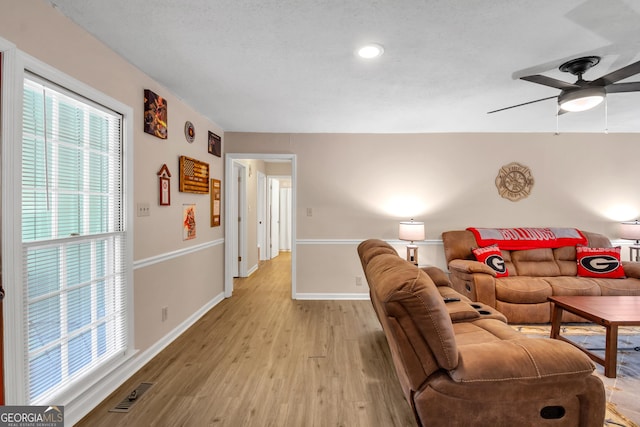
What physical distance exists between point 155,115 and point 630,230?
587 cm

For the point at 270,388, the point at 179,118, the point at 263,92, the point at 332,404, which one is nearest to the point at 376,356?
the point at 332,404

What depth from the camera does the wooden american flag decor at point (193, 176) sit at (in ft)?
10.1

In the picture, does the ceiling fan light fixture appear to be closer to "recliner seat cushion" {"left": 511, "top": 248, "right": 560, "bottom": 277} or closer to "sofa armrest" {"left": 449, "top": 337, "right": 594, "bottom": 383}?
"sofa armrest" {"left": 449, "top": 337, "right": 594, "bottom": 383}

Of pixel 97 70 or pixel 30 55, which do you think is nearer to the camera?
pixel 30 55

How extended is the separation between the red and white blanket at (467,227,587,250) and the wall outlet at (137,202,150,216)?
392cm

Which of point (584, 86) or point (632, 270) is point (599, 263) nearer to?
point (632, 270)

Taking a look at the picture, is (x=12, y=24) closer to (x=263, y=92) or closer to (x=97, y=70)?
(x=97, y=70)

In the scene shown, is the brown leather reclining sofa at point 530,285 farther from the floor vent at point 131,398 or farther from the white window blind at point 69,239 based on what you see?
the white window blind at point 69,239

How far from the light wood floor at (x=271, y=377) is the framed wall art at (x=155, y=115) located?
6.55 feet

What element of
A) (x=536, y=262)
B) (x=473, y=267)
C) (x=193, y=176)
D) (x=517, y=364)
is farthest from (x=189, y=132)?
(x=536, y=262)

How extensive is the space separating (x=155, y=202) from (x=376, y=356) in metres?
2.41

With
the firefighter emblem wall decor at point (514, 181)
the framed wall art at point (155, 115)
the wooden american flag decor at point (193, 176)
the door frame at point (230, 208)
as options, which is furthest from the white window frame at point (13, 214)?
the firefighter emblem wall decor at point (514, 181)

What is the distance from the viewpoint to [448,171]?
14.3 feet

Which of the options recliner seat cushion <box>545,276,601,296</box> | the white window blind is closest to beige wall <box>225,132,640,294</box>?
recliner seat cushion <box>545,276,601,296</box>
